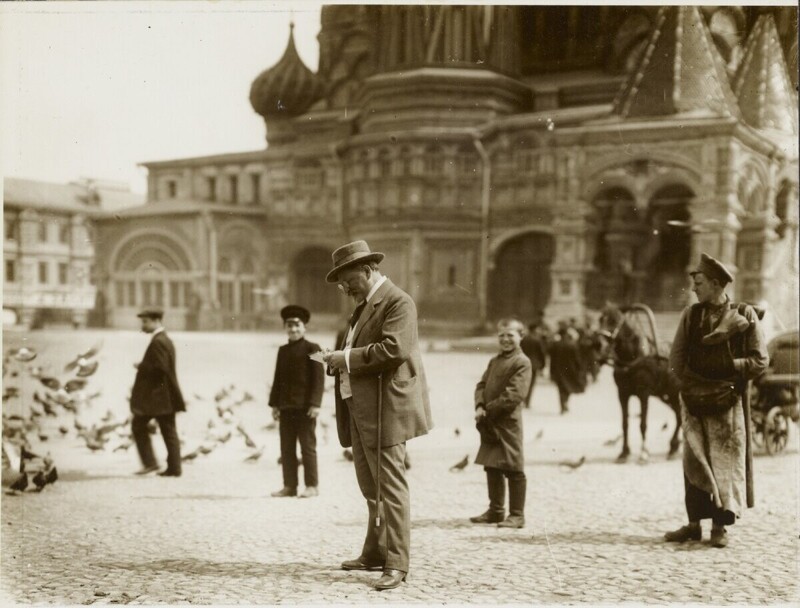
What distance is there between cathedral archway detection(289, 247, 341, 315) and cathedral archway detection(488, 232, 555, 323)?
2984 millimetres

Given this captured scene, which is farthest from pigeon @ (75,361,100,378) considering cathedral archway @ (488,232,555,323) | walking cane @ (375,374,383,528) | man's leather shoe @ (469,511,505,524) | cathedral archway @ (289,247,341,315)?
cathedral archway @ (488,232,555,323)

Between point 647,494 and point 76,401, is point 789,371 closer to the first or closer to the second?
point 647,494

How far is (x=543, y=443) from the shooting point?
9398mm

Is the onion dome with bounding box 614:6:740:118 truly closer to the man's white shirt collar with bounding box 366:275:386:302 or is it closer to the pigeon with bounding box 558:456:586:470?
the pigeon with bounding box 558:456:586:470

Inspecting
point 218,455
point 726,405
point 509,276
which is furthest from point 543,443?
point 509,276

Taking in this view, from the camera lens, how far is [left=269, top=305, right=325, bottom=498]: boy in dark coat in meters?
6.78

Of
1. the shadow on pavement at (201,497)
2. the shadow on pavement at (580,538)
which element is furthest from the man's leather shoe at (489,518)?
the shadow on pavement at (201,497)

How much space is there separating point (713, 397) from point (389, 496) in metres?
2.24

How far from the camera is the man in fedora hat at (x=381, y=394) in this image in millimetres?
4723

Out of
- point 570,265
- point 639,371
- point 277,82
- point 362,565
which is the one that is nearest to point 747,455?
point 362,565

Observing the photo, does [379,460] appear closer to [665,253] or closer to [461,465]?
[461,465]

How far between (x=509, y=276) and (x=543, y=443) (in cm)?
701

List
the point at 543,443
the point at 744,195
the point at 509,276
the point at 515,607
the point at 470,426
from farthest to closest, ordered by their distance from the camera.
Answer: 1. the point at 509,276
2. the point at 744,195
3. the point at 470,426
4. the point at 543,443
5. the point at 515,607

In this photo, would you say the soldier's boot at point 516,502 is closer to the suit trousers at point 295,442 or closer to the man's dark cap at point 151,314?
the suit trousers at point 295,442
